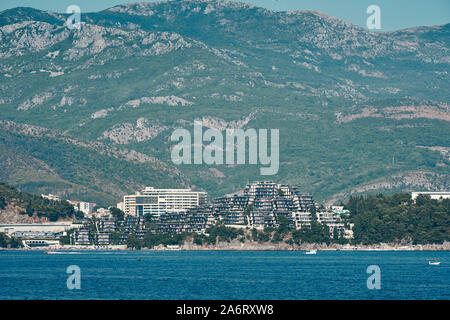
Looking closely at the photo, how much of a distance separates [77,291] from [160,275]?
35580 mm

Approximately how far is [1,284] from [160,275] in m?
28.4

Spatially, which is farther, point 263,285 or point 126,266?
point 126,266
